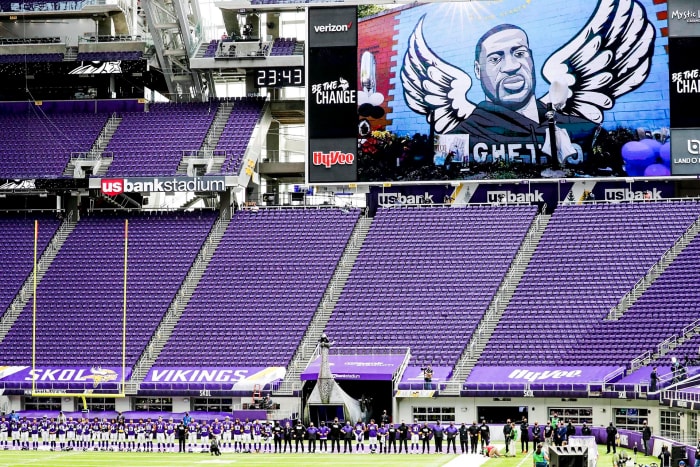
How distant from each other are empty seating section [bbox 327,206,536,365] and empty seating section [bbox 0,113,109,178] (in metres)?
12.2

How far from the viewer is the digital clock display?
52.1 m

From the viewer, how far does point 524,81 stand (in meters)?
48.4

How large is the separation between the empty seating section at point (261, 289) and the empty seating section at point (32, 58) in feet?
31.6

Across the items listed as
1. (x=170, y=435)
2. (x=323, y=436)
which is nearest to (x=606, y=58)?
(x=323, y=436)

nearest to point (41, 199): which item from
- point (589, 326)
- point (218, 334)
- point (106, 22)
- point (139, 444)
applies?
point (106, 22)

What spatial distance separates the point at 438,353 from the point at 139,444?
986 cm

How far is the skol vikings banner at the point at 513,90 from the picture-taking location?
47.5 metres

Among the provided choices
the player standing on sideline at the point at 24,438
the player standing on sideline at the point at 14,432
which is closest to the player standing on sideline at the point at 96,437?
the player standing on sideline at the point at 24,438

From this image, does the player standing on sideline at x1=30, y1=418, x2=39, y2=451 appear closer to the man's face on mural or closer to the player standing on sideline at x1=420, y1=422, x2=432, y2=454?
Result: the player standing on sideline at x1=420, y1=422, x2=432, y2=454

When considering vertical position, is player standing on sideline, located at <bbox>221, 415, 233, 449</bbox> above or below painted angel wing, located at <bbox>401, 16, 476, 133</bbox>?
below

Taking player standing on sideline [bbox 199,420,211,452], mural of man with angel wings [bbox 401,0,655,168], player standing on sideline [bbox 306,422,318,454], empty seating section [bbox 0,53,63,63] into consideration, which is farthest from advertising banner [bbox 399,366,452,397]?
empty seating section [bbox 0,53,63,63]

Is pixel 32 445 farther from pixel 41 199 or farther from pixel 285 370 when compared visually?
pixel 41 199

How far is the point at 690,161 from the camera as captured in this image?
47344 mm

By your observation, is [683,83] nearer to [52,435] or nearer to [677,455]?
[677,455]
